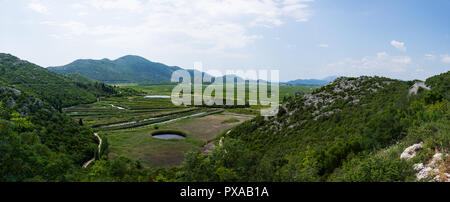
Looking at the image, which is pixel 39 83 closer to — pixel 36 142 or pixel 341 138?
pixel 36 142

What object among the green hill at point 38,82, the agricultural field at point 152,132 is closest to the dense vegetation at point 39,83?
the green hill at point 38,82

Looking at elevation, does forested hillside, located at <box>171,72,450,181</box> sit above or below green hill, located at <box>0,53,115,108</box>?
below

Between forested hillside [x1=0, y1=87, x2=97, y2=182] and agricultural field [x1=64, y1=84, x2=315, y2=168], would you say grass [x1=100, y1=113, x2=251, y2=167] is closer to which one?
agricultural field [x1=64, y1=84, x2=315, y2=168]

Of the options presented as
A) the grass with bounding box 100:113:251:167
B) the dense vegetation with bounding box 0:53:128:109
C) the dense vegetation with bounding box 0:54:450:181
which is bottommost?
the grass with bounding box 100:113:251:167

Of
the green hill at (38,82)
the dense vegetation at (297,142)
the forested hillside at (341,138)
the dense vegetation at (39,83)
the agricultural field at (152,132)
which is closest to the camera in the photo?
the dense vegetation at (297,142)

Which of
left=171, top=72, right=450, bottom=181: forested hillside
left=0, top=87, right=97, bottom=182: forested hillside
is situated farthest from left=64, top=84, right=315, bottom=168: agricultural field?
left=171, top=72, right=450, bottom=181: forested hillside

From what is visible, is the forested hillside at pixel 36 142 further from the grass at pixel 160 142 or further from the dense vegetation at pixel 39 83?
the dense vegetation at pixel 39 83

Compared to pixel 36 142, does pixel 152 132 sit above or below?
below

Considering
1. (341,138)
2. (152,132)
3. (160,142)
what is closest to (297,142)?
(341,138)
